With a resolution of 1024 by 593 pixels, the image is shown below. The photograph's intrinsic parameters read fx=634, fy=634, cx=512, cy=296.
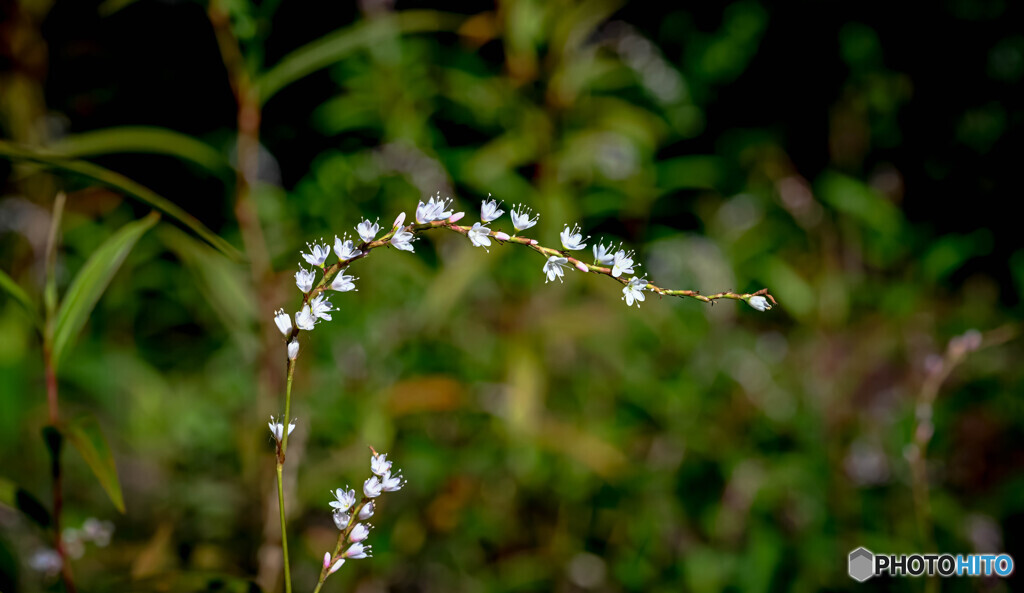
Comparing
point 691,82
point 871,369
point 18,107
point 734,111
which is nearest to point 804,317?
point 871,369

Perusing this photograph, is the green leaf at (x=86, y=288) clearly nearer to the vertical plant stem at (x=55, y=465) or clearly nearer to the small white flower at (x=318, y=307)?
the vertical plant stem at (x=55, y=465)

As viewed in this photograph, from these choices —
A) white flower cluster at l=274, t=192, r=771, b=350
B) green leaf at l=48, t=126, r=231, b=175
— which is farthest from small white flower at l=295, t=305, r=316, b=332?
green leaf at l=48, t=126, r=231, b=175

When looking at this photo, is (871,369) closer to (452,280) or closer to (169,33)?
(452,280)

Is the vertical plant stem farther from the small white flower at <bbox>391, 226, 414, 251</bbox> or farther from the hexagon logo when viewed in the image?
the hexagon logo

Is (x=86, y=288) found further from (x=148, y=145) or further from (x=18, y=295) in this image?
(x=148, y=145)

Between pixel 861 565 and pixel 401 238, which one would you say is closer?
pixel 401 238

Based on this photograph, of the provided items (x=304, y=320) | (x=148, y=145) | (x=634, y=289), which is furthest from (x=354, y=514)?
(x=148, y=145)

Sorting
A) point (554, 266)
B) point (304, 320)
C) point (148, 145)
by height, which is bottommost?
point (304, 320)

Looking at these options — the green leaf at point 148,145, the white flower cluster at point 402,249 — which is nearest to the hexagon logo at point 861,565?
the white flower cluster at point 402,249
